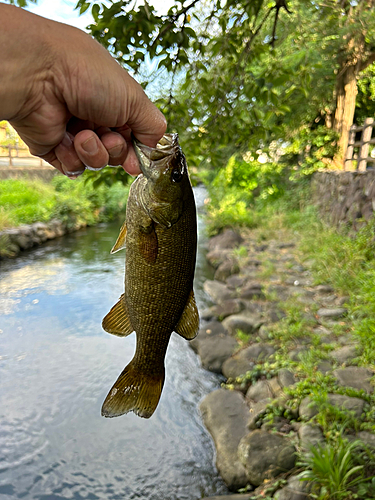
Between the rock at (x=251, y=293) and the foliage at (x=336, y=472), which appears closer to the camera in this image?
the foliage at (x=336, y=472)

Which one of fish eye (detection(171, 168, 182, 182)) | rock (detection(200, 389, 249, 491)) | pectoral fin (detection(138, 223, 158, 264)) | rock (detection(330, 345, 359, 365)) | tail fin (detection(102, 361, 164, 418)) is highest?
fish eye (detection(171, 168, 182, 182))

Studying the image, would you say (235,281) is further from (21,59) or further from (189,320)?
(21,59)

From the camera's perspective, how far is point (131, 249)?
1.54m

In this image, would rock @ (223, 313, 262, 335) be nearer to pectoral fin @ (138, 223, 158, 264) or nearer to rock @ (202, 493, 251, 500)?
rock @ (202, 493, 251, 500)

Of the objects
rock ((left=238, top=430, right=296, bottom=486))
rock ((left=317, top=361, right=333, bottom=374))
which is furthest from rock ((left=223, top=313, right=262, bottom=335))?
rock ((left=238, top=430, right=296, bottom=486))

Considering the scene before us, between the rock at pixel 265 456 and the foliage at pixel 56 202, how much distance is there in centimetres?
869

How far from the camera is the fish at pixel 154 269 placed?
1.48 m

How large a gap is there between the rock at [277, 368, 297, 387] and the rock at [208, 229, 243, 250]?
6769 millimetres

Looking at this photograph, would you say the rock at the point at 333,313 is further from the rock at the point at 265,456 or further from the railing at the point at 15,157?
the railing at the point at 15,157

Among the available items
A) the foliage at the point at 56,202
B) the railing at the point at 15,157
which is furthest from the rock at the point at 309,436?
the railing at the point at 15,157

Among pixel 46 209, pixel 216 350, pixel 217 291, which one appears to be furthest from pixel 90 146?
pixel 46 209

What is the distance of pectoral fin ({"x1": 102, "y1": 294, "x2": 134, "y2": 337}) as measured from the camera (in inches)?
66.1

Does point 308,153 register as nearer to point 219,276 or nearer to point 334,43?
point 334,43

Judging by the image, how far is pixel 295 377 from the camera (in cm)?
488
